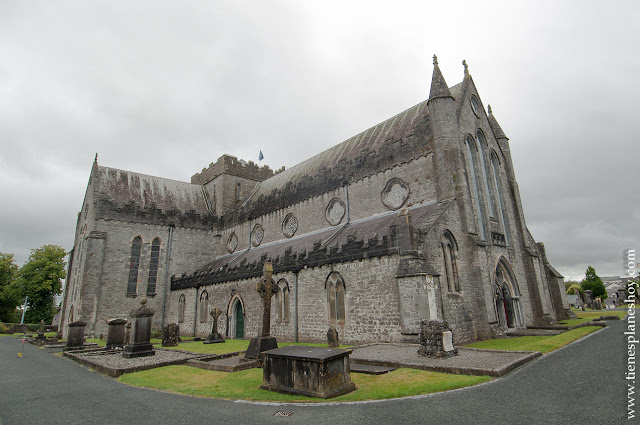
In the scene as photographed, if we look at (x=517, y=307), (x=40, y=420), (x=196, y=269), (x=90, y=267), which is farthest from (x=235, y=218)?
(x=40, y=420)

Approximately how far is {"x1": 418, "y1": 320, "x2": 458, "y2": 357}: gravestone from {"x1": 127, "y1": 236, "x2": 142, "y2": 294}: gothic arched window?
24215mm

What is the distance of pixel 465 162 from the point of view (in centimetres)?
1803

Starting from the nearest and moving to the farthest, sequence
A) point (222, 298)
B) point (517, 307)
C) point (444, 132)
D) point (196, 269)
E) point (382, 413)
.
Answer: point (382, 413)
point (444, 132)
point (517, 307)
point (222, 298)
point (196, 269)

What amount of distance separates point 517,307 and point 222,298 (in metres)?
18.4

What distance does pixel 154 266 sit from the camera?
2811 cm

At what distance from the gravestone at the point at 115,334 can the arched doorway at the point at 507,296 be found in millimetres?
19818

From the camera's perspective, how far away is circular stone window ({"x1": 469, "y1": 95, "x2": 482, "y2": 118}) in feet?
69.0

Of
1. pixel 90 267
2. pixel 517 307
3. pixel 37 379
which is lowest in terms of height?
pixel 37 379

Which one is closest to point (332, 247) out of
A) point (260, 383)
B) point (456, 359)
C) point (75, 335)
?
point (456, 359)

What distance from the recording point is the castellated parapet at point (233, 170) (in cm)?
3469

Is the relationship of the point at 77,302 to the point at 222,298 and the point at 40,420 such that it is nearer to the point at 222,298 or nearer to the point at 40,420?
the point at 222,298

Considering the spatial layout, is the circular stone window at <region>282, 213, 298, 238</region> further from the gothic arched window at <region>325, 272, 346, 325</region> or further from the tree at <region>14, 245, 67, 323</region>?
the tree at <region>14, 245, 67, 323</region>

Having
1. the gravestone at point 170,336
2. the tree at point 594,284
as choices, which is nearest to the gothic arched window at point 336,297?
the gravestone at point 170,336

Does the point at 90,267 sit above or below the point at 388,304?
above
